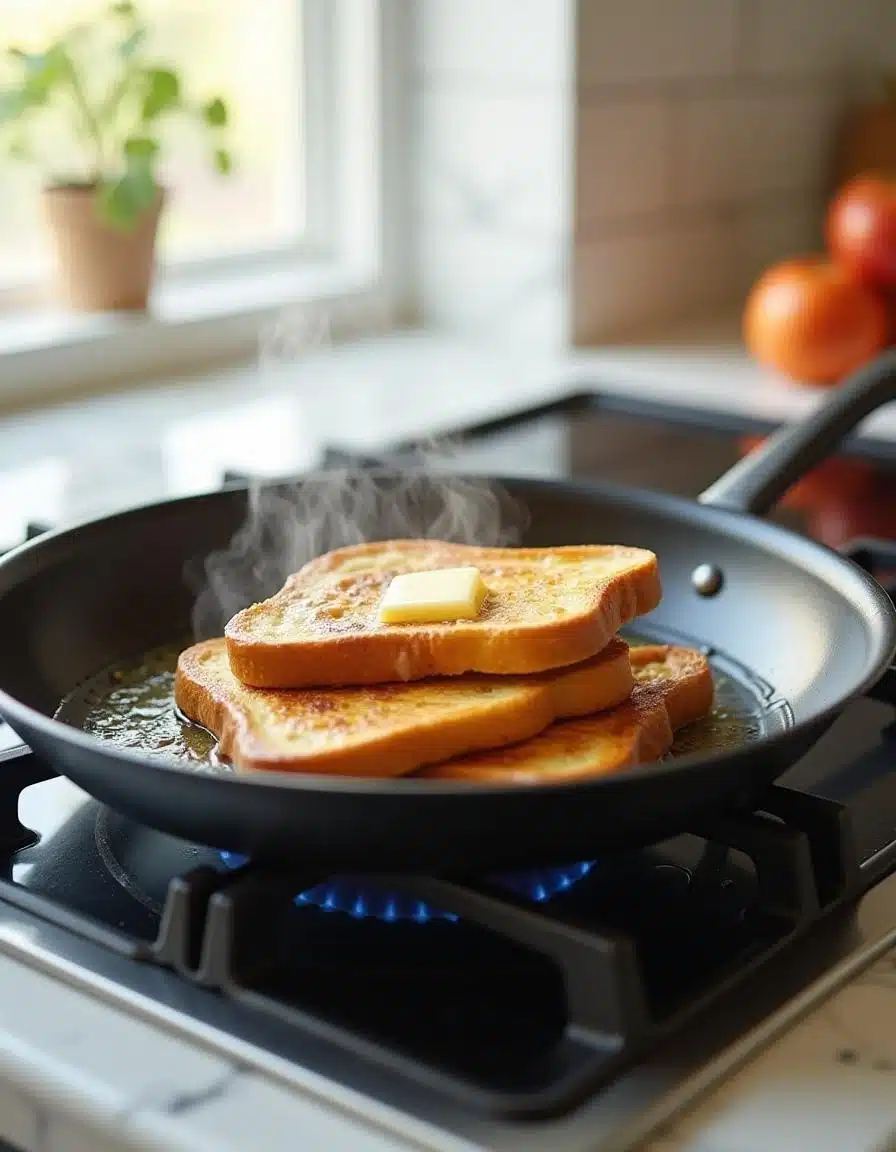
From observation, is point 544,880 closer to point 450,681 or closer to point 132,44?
point 450,681

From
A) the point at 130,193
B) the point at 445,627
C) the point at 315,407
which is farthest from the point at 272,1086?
the point at 130,193

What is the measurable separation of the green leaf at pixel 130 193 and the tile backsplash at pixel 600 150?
0.41 meters

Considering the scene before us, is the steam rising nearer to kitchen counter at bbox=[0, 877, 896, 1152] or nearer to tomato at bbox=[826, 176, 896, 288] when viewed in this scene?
kitchen counter at bbox=[0, 877, 896, 1152]

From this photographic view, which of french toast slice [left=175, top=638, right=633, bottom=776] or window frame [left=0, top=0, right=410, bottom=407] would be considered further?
window frame [left=0, top=0, right=410, bottom=407]

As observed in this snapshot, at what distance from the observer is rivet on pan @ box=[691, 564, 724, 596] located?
35.2 inches

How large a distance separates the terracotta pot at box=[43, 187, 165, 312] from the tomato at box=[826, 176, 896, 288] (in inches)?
28.7

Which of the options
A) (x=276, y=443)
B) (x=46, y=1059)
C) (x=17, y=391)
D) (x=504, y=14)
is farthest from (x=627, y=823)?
(x=504, y=14)

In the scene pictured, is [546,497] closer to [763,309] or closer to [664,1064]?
[664,1064]

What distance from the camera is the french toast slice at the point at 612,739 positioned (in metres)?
0.62

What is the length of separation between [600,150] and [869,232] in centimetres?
30

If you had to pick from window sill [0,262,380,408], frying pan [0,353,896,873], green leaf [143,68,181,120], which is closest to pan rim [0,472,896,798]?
frying pan [0,353,896,873]

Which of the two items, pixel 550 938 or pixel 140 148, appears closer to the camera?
pixel 550 938

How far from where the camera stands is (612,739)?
0.64 meters

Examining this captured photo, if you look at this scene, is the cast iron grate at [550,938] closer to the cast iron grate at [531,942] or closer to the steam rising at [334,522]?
the cast iron grate at [531,942]
